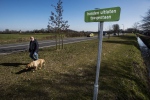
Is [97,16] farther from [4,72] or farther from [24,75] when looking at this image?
[4,72]

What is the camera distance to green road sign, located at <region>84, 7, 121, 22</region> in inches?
126

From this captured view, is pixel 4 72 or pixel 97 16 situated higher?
pixel 97 16

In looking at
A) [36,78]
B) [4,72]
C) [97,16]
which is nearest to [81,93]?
[36,78]

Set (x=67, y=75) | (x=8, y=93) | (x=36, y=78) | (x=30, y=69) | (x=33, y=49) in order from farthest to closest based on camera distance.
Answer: (x=33, y=49) → (x=30, y=69) → (x=67, y=75) → (x=36, y=78) → (x=8, y=93)

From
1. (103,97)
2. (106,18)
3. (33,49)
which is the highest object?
(106,18)

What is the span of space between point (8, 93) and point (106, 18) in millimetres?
3945

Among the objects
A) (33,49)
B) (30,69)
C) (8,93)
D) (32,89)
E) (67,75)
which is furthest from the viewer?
(33,49)

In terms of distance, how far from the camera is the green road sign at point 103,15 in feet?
10.5

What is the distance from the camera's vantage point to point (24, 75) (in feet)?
22.2

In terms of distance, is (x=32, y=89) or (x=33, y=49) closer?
(x=32, y=89)

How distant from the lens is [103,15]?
336 cm

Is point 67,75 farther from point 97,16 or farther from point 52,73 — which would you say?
point 97,16

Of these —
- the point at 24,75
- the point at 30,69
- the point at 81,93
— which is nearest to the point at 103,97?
the point at 81,93

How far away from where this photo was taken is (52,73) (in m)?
7.23
